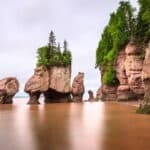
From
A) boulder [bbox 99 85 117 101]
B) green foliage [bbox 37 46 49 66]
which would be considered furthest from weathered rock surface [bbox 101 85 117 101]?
green foliage [bbox 37 46 49 66]

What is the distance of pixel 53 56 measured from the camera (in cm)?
6956

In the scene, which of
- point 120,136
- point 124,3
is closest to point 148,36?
point 124,3

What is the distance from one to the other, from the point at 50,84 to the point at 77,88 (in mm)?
6531

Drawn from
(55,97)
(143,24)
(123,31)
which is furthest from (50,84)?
(143,24)

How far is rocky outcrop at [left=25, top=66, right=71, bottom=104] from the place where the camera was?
64.2 metres

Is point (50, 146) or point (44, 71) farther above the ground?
point (44, 71)

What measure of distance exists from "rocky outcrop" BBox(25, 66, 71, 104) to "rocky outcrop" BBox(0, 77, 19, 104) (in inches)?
104

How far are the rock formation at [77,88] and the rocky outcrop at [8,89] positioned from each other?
39.3 feet

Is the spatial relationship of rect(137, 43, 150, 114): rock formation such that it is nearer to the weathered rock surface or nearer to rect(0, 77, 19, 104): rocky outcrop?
the weathered rock surface

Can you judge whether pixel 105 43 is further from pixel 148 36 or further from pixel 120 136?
pixel 120 136

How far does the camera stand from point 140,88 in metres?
50.2

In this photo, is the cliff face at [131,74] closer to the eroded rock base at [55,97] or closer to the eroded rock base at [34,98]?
the eroded rock base at [55,97]

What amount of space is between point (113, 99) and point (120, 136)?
2135 inches

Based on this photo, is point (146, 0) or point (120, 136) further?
point (146, 0)
